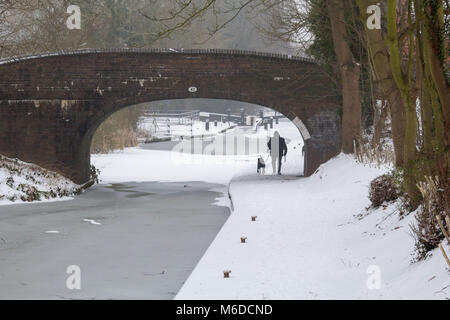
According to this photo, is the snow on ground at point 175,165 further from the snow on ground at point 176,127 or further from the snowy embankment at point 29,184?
the snow on ground at point 176,127

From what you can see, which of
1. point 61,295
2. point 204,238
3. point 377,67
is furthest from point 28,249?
point 377,67

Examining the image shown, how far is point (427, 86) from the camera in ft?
28.3

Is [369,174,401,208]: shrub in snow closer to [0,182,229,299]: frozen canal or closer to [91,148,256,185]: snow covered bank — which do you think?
[0,182,229,299]: frozen canal

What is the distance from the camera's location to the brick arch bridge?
23.8m

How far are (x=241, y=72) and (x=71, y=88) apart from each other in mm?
5465

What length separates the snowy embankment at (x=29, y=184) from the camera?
20.5 meters

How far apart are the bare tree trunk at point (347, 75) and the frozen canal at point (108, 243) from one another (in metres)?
4.37

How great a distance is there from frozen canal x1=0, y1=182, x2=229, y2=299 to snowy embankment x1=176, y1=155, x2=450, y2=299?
775 mm

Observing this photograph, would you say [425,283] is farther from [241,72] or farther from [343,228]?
[241,72]

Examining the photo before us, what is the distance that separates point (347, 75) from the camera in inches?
811

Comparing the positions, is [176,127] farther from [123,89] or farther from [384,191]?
[384,191]

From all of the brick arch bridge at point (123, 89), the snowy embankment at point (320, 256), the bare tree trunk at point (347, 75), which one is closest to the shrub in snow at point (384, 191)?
the snowy embankment at point (320, 256)

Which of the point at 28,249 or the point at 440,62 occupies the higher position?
the point at 440,62

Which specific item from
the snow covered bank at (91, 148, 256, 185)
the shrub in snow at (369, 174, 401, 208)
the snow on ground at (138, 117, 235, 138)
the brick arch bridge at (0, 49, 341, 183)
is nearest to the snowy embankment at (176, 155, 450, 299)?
the shrub in snow at (369, 174, 401, 208)
